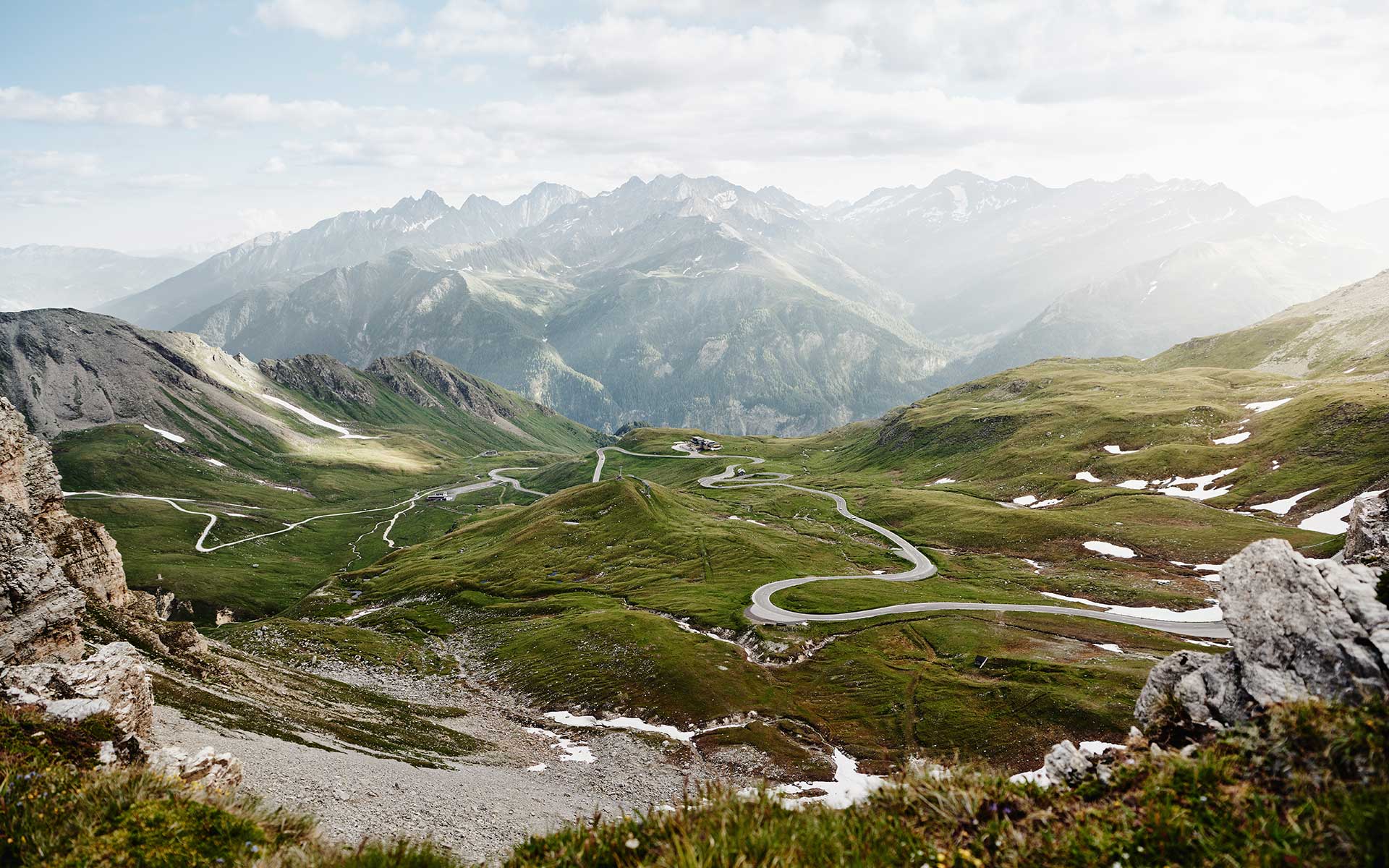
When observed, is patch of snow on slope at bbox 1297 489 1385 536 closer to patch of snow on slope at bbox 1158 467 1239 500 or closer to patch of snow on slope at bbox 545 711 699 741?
patch of snow on slope at bbox 1158 467 1239 500

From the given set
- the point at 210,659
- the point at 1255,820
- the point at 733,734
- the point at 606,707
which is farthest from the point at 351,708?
the point at 1255,820

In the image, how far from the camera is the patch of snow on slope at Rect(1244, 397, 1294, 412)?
17550 cm

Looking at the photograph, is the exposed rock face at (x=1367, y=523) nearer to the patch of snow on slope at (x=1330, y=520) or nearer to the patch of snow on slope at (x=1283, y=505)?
the patch of snow on slope at (x=1330, y=520)

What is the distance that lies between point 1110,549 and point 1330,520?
3444 cm

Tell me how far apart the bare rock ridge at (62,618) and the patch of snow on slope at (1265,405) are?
227 metres

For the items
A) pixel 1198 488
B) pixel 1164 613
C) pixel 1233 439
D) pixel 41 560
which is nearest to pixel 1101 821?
pixel 41 560

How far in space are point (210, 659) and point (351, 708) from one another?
1183cm

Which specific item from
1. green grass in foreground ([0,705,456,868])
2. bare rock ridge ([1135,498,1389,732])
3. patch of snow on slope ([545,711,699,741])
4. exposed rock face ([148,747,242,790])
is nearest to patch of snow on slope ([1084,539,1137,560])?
patch of snow on slope ([545,711,699,741])

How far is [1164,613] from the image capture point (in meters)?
94.5

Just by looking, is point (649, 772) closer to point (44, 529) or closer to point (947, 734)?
point (947, 734)

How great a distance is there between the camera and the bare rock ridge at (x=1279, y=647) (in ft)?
41.2

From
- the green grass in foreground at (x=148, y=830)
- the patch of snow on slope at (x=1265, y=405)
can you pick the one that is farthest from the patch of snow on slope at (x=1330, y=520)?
the green grass in foreground at (x=148, y=830)

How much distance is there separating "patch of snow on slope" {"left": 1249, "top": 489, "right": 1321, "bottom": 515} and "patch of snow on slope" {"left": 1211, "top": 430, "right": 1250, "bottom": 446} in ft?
119

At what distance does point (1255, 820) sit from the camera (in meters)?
7.21
